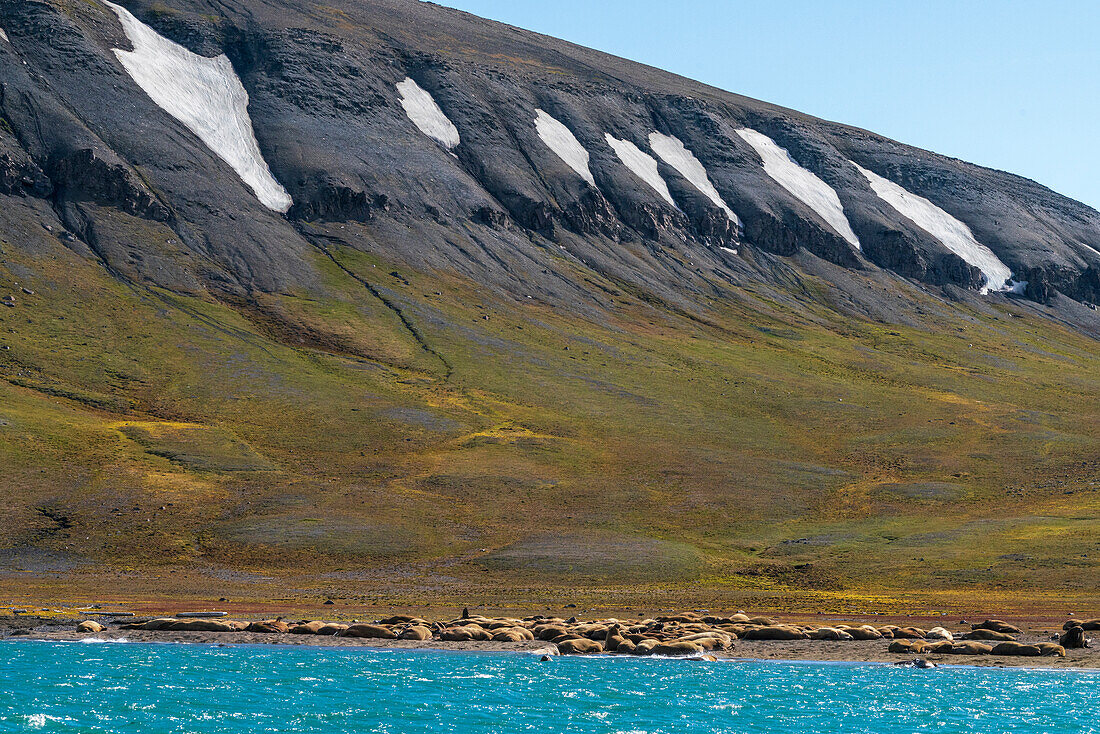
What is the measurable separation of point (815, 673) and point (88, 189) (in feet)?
520

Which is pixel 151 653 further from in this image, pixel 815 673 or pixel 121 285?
pixel 121 285

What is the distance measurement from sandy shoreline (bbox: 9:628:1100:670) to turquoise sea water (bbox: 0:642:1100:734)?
193 cm

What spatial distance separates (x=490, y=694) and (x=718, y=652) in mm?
16056

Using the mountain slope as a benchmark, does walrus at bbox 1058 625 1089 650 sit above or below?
below

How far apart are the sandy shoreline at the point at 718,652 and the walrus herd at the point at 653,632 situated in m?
0.55

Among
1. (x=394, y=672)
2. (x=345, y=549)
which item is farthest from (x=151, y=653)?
(x=345, y=549)

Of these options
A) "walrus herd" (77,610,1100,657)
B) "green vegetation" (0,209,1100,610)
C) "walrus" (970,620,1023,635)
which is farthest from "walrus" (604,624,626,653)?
"green vegetation" (0,209,1100,610)

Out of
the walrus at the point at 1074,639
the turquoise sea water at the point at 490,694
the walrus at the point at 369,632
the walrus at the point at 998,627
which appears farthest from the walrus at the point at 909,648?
the walrus at the point at 369,632

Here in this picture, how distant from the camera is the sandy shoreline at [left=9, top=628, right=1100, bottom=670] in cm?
5344

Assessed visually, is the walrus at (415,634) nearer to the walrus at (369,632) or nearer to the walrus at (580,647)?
the walrus at (369,632)

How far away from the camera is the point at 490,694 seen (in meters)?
43.9

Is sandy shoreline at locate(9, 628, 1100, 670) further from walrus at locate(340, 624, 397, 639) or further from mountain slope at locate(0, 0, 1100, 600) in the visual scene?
mountain slope at locate(0, 0, 1100, 600)

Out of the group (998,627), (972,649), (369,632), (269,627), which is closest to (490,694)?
(369,632)

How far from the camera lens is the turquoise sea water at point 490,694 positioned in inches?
1522
